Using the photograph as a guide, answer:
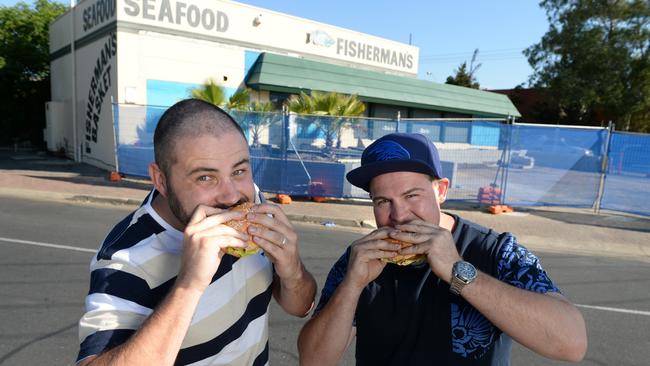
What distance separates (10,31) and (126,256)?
101 ft

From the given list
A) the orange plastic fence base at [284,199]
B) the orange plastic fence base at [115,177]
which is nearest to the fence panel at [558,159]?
the orange plastic fence base at [284,199]

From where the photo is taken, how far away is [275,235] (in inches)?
56.4

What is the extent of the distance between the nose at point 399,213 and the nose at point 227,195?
Result: 2.15 ft

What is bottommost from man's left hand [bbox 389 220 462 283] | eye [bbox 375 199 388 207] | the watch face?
the watch face

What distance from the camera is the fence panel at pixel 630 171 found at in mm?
10414

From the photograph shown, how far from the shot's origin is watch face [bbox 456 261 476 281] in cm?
142

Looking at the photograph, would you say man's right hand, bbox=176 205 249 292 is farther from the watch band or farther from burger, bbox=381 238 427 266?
the watch band

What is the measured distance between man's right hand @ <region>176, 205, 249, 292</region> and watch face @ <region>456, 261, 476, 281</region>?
2.51ft

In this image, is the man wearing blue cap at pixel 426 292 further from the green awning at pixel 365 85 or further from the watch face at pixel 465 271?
the green awning at pixel 365 85

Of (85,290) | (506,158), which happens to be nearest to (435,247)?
(85,290)

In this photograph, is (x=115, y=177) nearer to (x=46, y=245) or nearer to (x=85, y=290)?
(x=46, y=245)

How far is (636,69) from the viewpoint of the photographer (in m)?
27.6

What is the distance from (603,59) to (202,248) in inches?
1332

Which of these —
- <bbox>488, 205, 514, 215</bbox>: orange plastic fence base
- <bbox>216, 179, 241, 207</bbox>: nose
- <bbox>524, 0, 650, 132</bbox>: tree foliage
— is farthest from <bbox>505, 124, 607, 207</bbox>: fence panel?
<bbox>524, 0, 650, 132</bbox>: tree foliage
